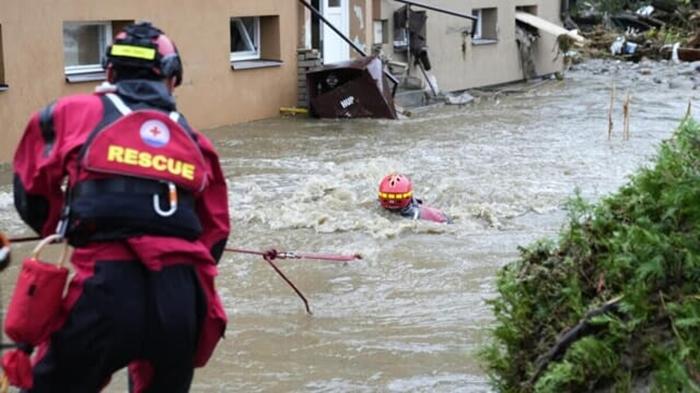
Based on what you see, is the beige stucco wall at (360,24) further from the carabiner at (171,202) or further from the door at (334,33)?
the carabiner at (171,202)

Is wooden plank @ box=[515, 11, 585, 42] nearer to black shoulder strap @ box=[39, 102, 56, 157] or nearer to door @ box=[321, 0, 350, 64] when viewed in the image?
door @ box=[321, 0, 350, 64]

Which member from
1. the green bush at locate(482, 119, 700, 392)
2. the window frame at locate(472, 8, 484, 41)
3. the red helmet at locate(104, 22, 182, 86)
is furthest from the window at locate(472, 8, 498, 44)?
the red helmet at locate(104, 22, 182, 86)

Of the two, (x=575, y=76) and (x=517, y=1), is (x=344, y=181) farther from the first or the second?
(x=575, y=76)

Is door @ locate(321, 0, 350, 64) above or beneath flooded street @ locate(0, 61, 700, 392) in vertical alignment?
above

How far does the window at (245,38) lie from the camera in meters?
17.5

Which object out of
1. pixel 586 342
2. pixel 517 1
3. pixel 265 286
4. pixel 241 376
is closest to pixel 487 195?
pixel 265 286

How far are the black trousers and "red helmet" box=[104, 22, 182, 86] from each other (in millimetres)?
633

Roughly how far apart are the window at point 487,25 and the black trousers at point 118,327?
21438 millimetres

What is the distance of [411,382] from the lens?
19.3ft

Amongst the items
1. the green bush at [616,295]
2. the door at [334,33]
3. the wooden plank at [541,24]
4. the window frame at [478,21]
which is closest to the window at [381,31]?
the door at [334,33]

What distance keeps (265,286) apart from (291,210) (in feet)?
8.51

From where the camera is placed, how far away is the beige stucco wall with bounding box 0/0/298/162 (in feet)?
43.1

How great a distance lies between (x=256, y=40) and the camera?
17.9 meters

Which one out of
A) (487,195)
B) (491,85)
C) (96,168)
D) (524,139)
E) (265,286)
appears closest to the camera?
(96,168)
